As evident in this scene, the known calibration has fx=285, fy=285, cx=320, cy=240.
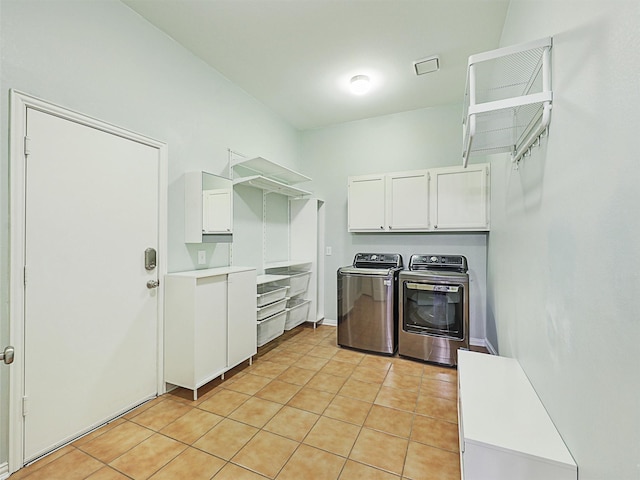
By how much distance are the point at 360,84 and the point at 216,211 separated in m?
2.06

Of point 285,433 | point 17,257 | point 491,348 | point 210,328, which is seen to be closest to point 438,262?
point 491,348

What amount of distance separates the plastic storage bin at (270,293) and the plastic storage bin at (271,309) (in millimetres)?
37

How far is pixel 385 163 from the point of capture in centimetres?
399

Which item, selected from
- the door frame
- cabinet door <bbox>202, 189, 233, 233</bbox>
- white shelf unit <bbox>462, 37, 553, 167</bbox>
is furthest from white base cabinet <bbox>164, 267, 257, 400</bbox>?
white shelf unit <bbox>462, 37, 553, 167</bbox>

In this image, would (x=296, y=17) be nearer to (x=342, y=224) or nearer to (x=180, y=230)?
(x=180, y=230)

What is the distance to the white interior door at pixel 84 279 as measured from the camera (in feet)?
5.46

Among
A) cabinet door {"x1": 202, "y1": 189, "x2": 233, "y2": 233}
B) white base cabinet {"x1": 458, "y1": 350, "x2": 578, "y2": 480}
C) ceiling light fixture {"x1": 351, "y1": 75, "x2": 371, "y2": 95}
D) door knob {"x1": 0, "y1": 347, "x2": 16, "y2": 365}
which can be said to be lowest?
white base cabinet {"x1": 458, "y1": 350, "x2": 578, "y2": 480}

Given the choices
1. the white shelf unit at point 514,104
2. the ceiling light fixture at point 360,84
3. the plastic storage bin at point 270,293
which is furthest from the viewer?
the plastic storage bin at point 270,293

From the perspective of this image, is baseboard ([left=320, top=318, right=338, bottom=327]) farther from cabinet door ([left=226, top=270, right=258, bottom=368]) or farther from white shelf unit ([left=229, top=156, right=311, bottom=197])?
white shelf unit ([left=229, top=156, right=311, bottom=197])

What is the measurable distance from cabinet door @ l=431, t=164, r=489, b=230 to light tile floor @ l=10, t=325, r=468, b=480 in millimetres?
1603

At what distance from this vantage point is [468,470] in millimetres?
1179

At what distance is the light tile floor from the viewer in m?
1.58

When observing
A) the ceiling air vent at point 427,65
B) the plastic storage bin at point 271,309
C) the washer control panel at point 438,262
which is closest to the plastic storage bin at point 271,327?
the plastic storage bin at point 271,309

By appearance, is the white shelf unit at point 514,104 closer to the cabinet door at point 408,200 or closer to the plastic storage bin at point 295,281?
the cabinet door at point 408,200
